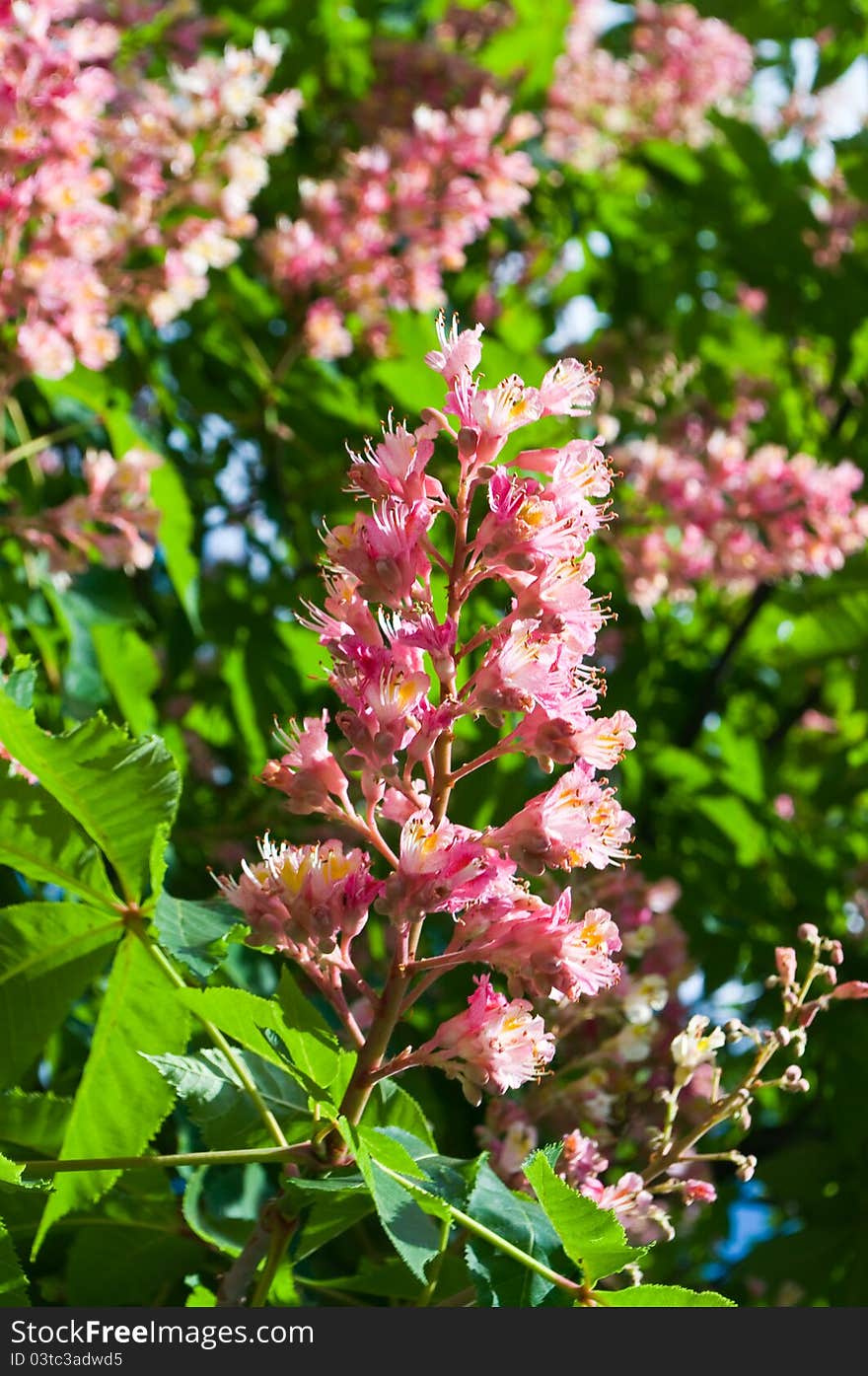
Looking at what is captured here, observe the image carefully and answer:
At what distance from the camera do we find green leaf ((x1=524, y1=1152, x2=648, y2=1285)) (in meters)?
1.36

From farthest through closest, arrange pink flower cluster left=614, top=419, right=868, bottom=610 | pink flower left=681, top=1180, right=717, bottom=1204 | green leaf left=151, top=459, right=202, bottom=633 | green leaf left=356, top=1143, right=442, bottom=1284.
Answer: pink flower cluster left=614, top=419, right=868, bottom=610 → green leaf left=151, top=459, right=202, bottom=633 → pink flower left=681, top=1180, right=717, bottom=1204 → green leaf left=356, top=1143, right=442, bottom=1284

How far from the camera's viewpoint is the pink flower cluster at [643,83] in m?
4.89

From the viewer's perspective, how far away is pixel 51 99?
2898 mm

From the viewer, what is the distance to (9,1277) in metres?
1.45

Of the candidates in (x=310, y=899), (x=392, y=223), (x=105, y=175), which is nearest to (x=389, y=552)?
(x=310, y=899)

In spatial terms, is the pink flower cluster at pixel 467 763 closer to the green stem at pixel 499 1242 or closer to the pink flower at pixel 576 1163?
the green stem at pixel 499 1242

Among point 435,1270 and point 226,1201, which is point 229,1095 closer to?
point 435,1270

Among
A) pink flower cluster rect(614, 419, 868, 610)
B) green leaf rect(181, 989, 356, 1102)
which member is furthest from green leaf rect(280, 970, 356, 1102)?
pink flower cluster rect(614, 419, 868, 610)

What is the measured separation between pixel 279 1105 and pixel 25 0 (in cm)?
225

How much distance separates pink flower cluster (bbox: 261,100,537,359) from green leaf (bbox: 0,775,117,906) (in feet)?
7.27

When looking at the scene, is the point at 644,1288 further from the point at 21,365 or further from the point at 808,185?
the point at 808,185

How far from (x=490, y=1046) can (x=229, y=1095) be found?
0.29 metres

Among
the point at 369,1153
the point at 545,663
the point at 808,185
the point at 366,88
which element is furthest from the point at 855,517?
the point at 369,1153

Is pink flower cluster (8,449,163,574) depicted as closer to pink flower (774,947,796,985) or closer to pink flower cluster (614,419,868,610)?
pink flower cluster (614,419,868,610)
